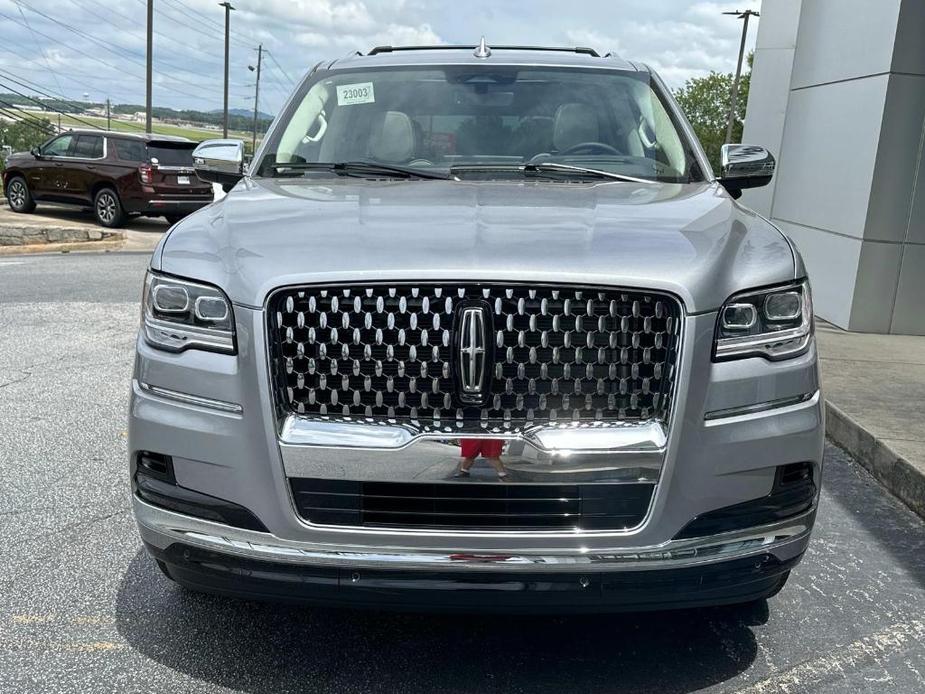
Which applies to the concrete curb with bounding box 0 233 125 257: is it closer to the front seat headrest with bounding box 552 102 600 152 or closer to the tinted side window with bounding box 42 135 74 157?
the tinted side window with bounding box 42 135 74 157

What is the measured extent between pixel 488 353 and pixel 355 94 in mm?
2194

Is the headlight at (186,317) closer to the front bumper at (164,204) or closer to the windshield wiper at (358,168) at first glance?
the windshield wiper at (358,168)

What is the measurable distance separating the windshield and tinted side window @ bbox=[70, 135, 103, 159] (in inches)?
637

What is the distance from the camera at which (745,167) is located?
13.9ft

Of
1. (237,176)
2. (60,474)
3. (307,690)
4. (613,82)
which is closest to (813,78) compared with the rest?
(613,82)

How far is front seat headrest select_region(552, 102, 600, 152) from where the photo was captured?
4.13 metres

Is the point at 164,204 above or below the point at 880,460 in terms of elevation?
below

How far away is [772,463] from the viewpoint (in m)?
2.64

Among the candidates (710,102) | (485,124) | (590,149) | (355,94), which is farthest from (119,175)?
(710,102)

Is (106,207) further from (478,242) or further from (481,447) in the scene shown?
(481,447)

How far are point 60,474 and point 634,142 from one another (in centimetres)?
304

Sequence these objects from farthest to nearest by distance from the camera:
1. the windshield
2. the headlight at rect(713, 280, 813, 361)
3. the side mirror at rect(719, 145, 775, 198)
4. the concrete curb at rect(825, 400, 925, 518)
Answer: the concrete curb at rect(825, 400, 925, 518)
the side mirror at rect(719, 145, 775, 198)
the windshield
the headlight at rect(713, 280, 813, 361)

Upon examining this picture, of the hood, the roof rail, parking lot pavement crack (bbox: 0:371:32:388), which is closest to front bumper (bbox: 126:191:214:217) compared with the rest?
parking lot pavement crack (bbox: 0:371:32:388)

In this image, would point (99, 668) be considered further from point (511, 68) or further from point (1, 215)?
point (1, 215)
